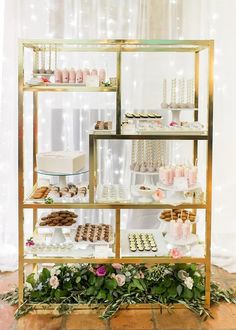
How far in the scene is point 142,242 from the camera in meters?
3.59

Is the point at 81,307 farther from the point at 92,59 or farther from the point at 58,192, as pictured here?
the point at 92,59

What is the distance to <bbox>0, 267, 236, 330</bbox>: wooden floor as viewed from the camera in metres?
3.13

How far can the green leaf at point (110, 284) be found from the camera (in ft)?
11.1

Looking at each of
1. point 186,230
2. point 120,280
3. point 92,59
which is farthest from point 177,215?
point 92,59

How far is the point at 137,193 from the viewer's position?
11.2 ft

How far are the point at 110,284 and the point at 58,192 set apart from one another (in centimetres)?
69

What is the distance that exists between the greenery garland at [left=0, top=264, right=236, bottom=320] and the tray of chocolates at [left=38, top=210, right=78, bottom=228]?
35 cm

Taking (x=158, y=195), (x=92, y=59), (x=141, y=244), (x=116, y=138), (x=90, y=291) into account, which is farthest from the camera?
(x=92, y=59)

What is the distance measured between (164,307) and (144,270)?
1.33 feet

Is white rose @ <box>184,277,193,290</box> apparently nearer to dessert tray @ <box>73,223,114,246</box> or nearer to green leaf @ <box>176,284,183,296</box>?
green leaf @ <box>176,284,183,296</box>

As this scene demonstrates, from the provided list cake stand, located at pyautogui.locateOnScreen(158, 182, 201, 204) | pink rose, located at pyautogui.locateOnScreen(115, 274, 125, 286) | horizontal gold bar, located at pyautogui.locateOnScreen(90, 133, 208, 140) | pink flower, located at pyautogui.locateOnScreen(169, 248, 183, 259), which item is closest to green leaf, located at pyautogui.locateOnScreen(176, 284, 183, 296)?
pink flower, located at pyautogui.locateOnScreen(169, 248, 183, 259)

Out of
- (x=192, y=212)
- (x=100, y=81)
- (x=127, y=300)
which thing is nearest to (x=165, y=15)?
(x=100, y=81)

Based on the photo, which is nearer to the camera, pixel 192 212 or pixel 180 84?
pixel 180 84

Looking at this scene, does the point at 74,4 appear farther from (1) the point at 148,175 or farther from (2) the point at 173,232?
(2) the point at 173,232
